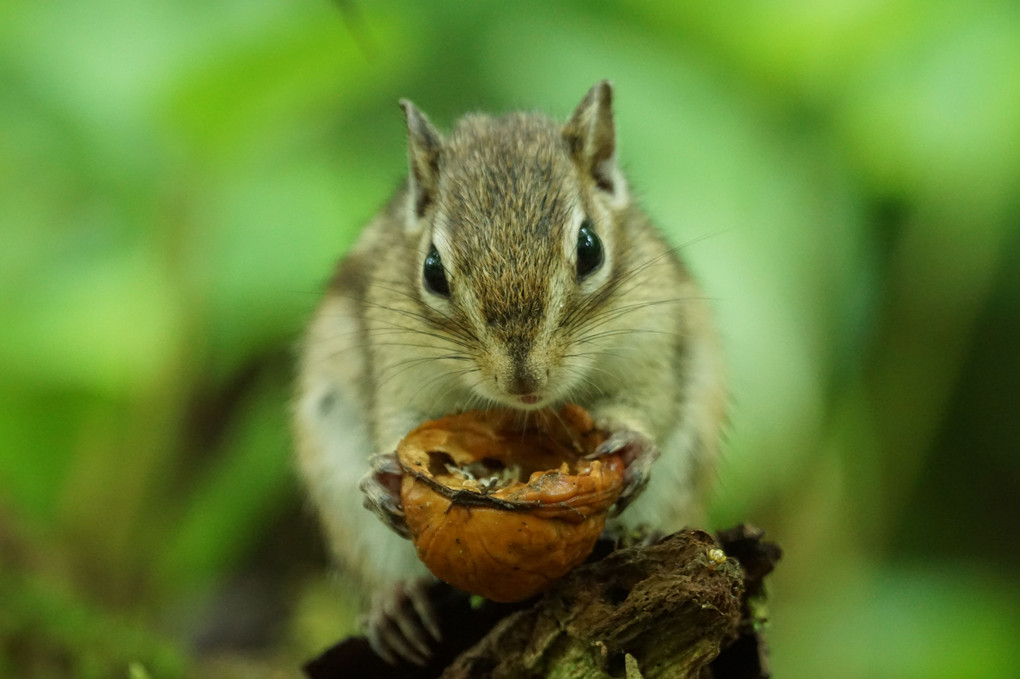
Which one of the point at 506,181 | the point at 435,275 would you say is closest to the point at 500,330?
the point at 435,275

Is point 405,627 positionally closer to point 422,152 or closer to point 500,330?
point 500,330

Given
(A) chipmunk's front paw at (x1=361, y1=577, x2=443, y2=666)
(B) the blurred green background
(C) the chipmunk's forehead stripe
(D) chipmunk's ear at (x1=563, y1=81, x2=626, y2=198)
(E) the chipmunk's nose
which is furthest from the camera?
(B) the blurred green background

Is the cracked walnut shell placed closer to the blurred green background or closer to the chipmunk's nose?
the chipmunk's nose

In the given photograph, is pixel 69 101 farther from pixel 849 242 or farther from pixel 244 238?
pixel 849 242

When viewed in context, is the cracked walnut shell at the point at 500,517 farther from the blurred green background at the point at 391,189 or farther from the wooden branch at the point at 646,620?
the blurred green background at the point at 391,189

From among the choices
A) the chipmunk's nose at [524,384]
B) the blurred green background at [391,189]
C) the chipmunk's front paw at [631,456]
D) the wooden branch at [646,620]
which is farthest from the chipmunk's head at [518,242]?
the blurred green background at [391,189]

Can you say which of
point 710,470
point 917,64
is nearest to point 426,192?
point 710,470

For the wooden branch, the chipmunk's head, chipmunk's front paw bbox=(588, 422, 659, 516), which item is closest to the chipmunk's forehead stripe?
the chipmunk's head
